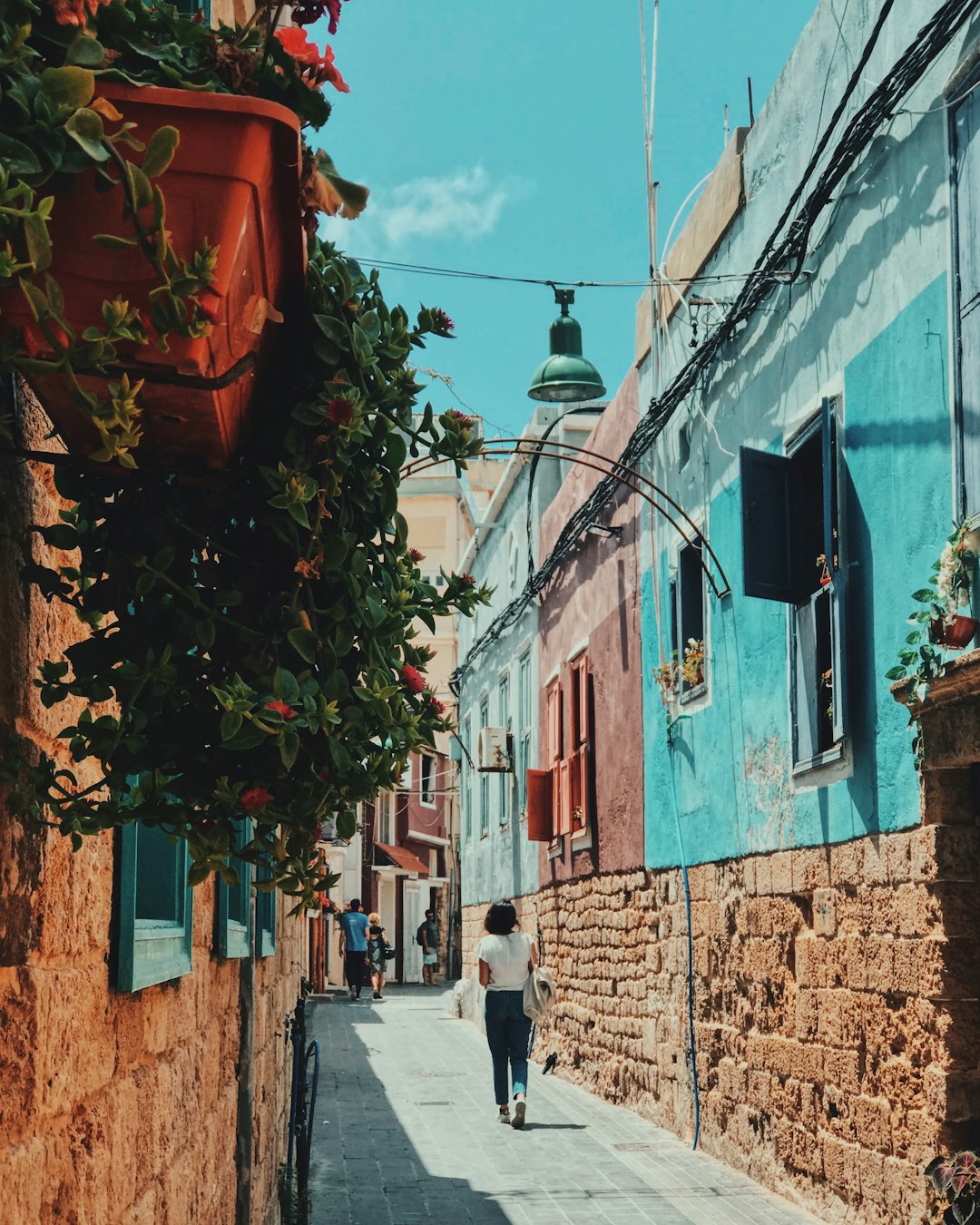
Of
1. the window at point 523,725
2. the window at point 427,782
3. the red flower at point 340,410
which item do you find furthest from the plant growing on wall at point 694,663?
the window at point 427,782

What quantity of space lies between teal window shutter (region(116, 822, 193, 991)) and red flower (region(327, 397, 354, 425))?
3.11ft

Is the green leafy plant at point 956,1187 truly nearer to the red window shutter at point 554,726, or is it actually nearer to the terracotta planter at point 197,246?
the terracotta planter at point 197,246

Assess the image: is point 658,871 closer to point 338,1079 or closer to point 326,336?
point 338,1079

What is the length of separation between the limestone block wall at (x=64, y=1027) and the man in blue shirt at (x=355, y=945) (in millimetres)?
24160

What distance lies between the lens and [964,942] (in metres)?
6.55

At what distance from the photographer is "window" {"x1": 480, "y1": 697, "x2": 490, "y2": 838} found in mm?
21953

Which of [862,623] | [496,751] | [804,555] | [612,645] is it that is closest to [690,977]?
[804,555]

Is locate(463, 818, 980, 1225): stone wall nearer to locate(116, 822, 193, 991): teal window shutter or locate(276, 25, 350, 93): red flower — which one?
locate(116, 822, 193, 991): teal window shutter

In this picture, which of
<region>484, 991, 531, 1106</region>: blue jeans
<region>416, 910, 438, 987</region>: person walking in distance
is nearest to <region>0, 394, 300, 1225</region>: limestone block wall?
<region>484, 991, 531, 1106</region>: blue jeans

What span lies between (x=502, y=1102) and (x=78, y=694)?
10.4m

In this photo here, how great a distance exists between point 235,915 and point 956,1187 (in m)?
3.06

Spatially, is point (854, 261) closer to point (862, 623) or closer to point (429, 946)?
point (862, 623)

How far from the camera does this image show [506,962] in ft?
38.1

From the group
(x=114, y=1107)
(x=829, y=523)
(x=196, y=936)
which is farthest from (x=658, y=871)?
(x=114, y=1107)
